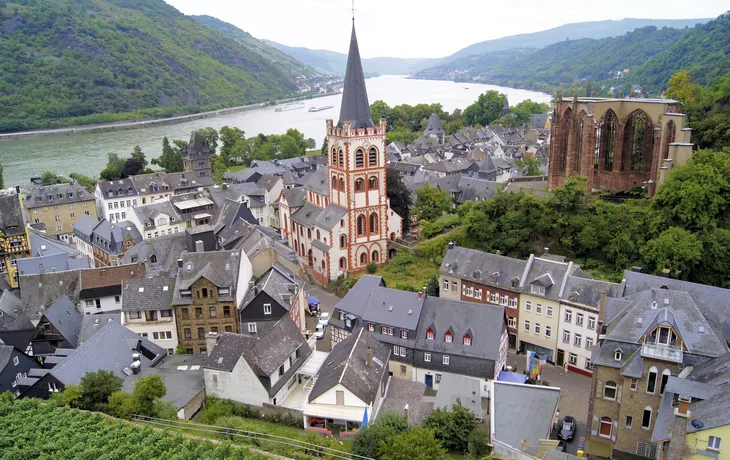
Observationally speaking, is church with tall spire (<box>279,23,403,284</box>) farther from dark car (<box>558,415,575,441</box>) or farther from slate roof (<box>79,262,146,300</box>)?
dark car (<box>558,415,575,441</box>)

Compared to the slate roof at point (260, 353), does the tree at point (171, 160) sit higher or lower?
higher

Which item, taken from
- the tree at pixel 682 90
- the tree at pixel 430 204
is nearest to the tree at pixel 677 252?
the tree at pixel 430 204

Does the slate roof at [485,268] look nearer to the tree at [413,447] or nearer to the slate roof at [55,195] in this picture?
the tree at [413,447]

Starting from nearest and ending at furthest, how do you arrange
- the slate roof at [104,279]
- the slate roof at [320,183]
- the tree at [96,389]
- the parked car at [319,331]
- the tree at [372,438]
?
the tree at [372,438]
the tree at [96,389]
the parked car at [319,331]
the slate roof at [104,279]
the slate roof at [320,183]

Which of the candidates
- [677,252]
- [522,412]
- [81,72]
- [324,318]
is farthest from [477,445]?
[81,72]

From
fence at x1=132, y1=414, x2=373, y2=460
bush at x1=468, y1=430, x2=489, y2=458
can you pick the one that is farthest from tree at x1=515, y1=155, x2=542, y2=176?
fence at x1=132, y1=414, x2=373, y2=460

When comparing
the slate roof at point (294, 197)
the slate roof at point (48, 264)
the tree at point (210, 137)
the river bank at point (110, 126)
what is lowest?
the slate roof at point (48, 264)

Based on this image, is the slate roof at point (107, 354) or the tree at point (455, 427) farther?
the slate roof at point (107, 354)
